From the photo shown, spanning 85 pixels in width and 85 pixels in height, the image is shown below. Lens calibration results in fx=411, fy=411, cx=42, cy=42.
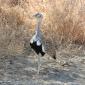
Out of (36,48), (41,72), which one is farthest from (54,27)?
(36,48)

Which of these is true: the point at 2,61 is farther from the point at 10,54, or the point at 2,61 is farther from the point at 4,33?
the point at 4,33

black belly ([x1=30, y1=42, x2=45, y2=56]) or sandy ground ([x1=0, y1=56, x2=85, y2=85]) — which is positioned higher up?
black belly ([x1=30, y1=42, x2=45, y2=56])

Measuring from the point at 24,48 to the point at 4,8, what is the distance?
165 centimetres

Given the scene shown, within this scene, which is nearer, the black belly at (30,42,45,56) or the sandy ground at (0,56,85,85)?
the sandy ground at (0,56,85,85)

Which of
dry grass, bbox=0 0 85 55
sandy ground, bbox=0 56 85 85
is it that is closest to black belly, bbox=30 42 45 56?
sandy ground, bbox=0 56 85 85

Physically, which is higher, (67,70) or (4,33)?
(4,33)

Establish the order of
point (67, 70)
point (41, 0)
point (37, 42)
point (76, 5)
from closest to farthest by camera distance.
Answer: point (37, 42) < point (67, 70) < point (76, 5) < point (41, 0)

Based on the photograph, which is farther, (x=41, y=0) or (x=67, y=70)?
(x=41, y=0)

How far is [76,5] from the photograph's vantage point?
9.43 meters

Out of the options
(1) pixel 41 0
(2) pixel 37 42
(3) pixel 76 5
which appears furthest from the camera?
(1) pixel 41 0

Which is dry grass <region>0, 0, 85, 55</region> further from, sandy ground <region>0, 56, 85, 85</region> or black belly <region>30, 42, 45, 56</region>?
black belly <region>30, 42, 45, 56</region>

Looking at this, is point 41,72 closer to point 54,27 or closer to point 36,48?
point 36,48

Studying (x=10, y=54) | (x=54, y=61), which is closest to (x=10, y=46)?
A: (x=10, y=54)

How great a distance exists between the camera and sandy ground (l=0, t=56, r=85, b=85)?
23.8 feet
